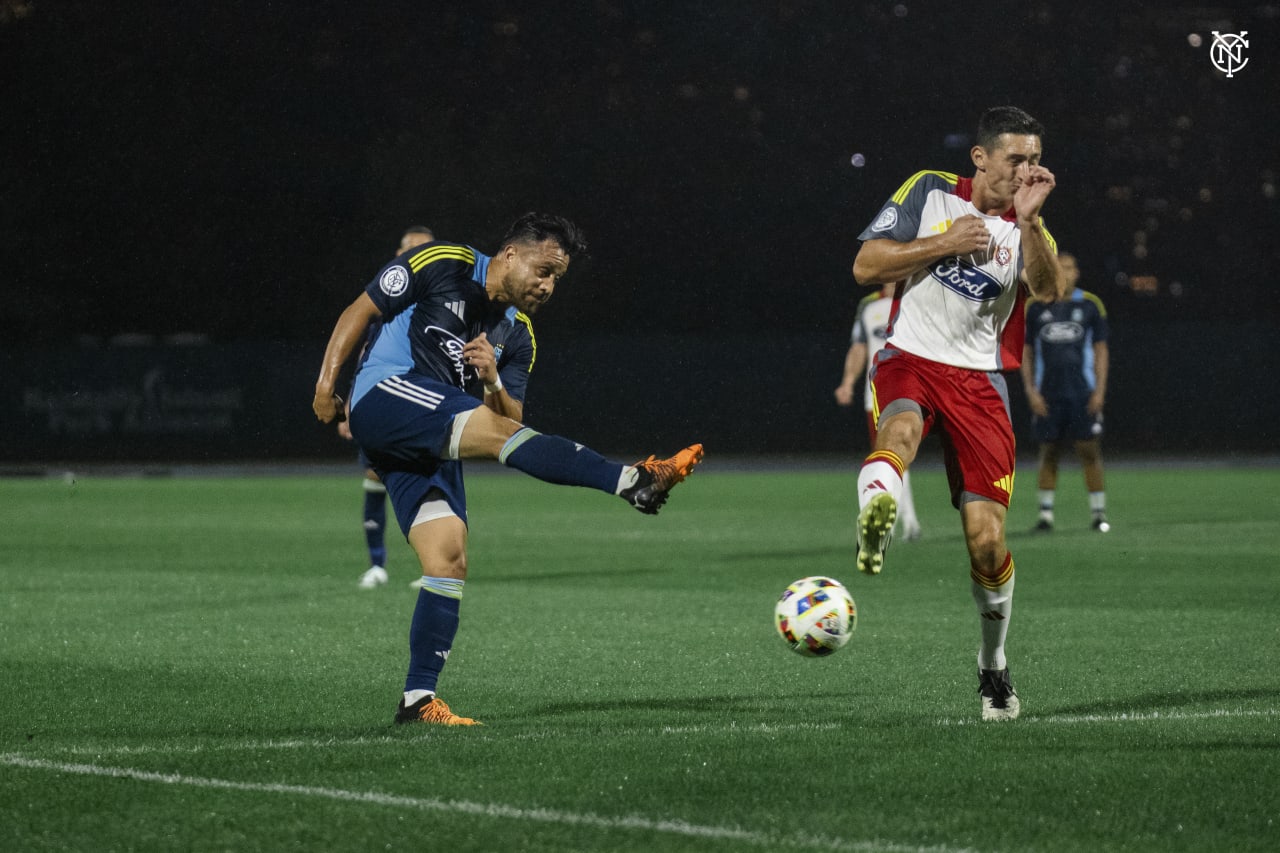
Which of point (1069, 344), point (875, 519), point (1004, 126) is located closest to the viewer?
point (875, 519)

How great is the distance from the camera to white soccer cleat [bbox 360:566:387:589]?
42.2 ft

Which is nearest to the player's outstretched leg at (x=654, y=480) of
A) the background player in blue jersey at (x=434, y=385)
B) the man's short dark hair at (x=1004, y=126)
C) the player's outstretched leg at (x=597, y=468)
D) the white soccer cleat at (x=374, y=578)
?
the player's outstretched leg at (x=597, y=468)

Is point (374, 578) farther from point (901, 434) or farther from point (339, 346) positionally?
point (901, 434)

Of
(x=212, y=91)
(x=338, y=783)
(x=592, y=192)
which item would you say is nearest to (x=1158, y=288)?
(x=592, y=192)

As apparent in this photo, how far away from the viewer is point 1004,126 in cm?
704

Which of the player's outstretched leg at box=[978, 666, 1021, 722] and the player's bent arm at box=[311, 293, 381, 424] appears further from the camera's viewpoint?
the player's outstretched leg at box=[978, 666, 1021, 722]

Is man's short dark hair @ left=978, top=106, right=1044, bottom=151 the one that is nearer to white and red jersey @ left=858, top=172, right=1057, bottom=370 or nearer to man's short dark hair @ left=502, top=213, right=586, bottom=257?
white and red jersey @ left=858, top=172, right=1057, bottom=370

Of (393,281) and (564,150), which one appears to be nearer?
(393,281)

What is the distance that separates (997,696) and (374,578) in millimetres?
6878

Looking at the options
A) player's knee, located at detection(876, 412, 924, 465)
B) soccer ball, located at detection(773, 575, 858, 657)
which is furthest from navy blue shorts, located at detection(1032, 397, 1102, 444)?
soccer ball, located at detection(773, 575, 858, 657)

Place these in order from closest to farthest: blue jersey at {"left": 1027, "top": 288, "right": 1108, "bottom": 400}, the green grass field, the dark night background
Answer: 1. the green grass field
2. blue jersey at {"left": 1027, "top": 288, "right": 1108, "bottom": 400}
3. the dark night background

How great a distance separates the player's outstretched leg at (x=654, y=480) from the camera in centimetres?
629

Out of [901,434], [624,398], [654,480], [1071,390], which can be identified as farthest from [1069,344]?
[624,398]

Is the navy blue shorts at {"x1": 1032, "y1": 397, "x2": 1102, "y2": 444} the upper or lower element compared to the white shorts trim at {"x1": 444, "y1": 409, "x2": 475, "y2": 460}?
upper
